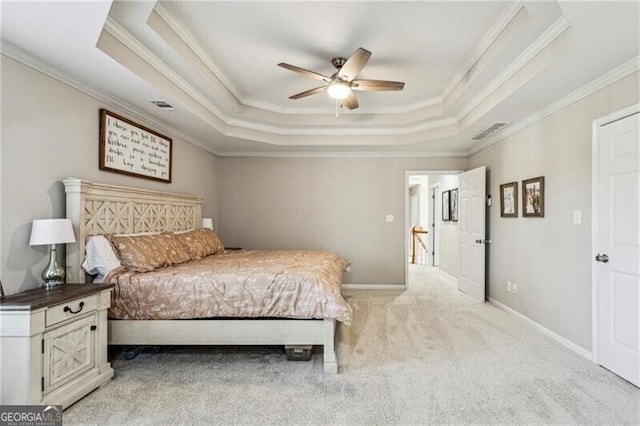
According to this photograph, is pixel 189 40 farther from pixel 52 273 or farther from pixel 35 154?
pixel 52 273

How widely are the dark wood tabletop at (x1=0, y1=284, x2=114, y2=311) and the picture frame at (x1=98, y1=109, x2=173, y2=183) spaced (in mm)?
1210

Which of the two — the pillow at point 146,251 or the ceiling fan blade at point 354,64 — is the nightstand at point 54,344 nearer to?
the pillow at point 146,251

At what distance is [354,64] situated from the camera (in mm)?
2691

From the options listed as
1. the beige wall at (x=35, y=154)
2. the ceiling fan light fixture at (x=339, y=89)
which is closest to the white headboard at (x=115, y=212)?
the beige wall at (x=35, y=154)

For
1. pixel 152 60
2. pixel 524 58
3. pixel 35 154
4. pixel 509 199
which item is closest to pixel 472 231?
pixel 509 199

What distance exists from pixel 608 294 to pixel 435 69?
2.50 meters

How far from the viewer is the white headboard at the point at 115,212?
264 cm

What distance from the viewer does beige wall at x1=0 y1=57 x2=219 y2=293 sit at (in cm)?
223

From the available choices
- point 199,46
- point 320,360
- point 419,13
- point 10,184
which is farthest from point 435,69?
point 10,184

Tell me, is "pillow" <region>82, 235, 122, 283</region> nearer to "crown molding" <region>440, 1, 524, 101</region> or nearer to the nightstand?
the nightstand

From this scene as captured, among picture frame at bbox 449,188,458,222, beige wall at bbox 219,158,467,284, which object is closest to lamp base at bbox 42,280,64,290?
beige wall at bbox 219,158,467,284

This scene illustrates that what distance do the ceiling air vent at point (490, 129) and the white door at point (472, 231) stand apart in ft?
1.42

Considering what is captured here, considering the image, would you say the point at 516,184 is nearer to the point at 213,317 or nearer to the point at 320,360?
the point at 320,360

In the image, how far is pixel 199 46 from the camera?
2.92 metres
